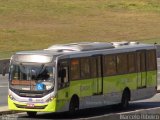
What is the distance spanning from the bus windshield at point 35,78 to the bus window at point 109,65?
3089mm

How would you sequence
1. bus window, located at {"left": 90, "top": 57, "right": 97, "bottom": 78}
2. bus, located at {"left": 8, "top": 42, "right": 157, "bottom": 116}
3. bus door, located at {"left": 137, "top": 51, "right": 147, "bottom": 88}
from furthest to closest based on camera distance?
bus door, located at {"left": 137, "top": 51, "right": 147, "bottom": 88}
bus window, located at {"left": 90, "top": 57, "right": 97, "bottom": 78}
bus, located at {"left": 8, "top": 42, "right": 157, "bottom": 116}

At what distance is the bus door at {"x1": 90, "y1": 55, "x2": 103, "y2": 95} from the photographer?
84.7 feet

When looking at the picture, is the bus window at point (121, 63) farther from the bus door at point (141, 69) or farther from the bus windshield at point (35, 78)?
the bus windshield at point (35, 78)

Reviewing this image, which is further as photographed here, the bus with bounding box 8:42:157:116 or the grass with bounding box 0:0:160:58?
the grass with bounding box 0:0:160:58

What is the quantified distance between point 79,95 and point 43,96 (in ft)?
4.95

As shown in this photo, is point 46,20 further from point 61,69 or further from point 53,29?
point 61,69

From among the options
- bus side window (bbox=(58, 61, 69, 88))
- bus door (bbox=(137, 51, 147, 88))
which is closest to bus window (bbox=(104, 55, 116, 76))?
bus door (bbox=(137, 51, 147, 88))

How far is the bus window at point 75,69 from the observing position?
2475cm

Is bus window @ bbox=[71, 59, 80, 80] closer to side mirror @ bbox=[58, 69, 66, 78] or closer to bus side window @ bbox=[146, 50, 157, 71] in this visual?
side mirror @ bbox=[58, 69, 66, 78]

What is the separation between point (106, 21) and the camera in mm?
80188

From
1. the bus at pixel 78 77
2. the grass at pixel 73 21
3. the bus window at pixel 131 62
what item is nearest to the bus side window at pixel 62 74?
the bus at pixel 78 77

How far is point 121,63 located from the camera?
27438 mm

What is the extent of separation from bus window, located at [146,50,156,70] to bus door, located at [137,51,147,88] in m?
0.30

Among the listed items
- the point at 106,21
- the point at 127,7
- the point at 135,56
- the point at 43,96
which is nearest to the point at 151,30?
the point at 106,21
